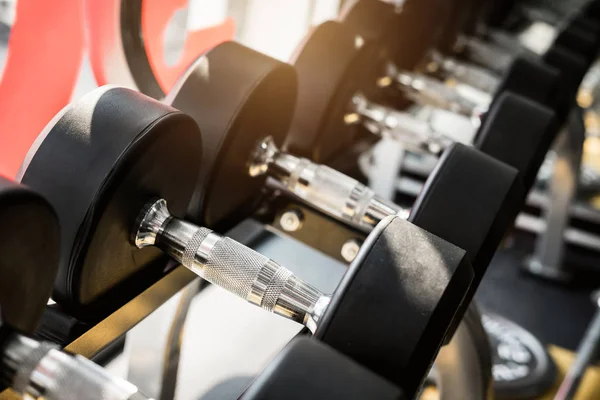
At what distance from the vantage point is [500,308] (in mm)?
1914

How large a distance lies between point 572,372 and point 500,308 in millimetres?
621

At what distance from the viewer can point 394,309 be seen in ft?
1.37

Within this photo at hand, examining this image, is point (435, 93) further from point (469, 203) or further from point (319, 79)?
point (469, 203)

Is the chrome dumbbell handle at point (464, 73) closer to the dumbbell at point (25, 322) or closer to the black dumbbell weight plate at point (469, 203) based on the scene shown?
the black dumbbell weight plate at point (469, 203)

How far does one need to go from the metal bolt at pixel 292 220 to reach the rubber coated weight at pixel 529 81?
0.41m

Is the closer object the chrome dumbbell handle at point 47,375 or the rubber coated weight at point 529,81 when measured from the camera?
the chrome dumbbell handle at point 47,375

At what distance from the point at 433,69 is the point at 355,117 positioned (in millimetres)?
575

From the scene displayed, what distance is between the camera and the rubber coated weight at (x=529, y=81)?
936 millimetres

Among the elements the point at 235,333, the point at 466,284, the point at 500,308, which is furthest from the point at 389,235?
the point at 500,308

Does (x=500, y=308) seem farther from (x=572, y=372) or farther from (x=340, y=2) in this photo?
(x=340, y=2)

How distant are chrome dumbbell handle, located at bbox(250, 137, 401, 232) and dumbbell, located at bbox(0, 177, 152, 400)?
0.30 meters

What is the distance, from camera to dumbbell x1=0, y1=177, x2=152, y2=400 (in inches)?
14.8

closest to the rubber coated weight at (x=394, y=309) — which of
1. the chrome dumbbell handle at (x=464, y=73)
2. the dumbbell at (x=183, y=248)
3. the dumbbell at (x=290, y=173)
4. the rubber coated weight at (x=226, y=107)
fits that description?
the dumbbell at (x=183, y=248)

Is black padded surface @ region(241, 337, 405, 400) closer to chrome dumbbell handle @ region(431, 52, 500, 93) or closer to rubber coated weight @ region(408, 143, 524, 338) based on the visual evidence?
rubber coated weight @ region(408, 143, 524, 338)
